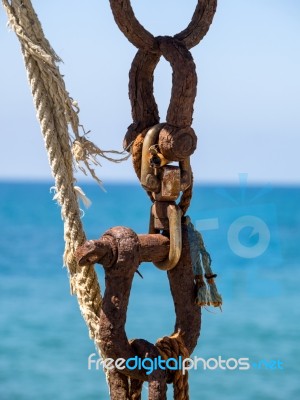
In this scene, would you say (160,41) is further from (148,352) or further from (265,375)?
(265,375)

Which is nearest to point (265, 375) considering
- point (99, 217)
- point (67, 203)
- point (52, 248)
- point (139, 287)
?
point (139, 287)

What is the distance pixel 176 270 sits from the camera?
154 centimetres

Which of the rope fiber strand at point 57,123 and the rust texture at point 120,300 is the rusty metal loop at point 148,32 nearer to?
the rope fiber strand at point 57,123

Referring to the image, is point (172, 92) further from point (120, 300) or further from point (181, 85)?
point (120, 300)

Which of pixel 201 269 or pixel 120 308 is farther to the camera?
pixel 201 269

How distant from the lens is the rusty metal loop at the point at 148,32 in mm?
1500

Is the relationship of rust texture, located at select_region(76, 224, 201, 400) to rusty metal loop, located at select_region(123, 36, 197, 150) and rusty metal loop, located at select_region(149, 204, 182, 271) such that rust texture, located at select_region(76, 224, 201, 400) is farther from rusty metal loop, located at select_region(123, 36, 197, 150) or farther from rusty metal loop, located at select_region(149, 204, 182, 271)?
rusty metal loop, located at select_region(123, 36, 197, 150)

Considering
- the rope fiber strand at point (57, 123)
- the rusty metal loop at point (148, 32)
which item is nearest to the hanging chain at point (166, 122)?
the rusty metal loop at point (148, 32)

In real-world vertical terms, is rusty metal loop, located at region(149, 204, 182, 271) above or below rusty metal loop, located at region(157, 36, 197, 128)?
below

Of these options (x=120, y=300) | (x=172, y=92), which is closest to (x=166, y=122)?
(x=172, y=92)

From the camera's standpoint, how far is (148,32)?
152 cm

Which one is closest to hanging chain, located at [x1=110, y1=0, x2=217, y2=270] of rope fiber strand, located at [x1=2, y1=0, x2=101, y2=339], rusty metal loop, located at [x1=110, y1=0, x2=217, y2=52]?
rusty metal loop, located at [x1=110, y1=0, x2=217, y2=52]

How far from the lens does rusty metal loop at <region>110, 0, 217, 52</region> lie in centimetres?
150

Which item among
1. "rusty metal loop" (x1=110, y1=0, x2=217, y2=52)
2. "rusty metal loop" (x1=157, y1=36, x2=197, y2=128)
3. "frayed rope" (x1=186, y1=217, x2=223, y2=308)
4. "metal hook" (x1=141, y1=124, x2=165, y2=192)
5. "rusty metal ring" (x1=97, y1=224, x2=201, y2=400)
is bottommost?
"rusty metal ring" (x1=97, y1=224, x2=201, y2=400)
